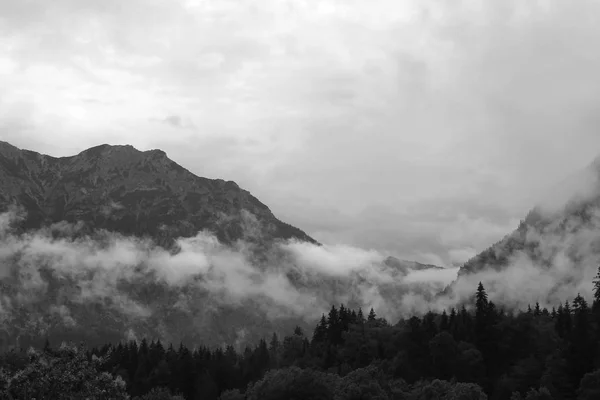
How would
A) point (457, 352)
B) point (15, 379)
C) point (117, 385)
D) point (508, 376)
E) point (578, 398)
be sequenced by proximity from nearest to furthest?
point (15, 379), point (117, 385), point (578, 398), point (508, 376), point (457, 352)

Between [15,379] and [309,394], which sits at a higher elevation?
[15,379]

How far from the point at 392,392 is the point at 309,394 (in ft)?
50.0

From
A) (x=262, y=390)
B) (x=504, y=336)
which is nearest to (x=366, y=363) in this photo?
(x=504, y=336)

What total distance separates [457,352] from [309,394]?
45.1 metres

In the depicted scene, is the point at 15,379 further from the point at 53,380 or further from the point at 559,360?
the point at 559,360

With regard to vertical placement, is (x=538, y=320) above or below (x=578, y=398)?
above

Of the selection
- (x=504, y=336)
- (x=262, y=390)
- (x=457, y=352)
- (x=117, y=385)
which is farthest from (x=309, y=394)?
(x=117, y=385)

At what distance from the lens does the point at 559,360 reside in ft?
468

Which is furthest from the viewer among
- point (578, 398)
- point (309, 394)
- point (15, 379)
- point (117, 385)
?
point (309, 394)

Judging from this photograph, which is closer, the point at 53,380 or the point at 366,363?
the point at 53,380

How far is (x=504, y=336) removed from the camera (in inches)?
6727

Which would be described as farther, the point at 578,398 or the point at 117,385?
the point at 578,398

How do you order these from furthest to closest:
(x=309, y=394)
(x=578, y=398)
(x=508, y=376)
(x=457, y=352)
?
(x=457, y=352) → (x=508, y=376) → (x=309, y=394) → (x=578, y=398)

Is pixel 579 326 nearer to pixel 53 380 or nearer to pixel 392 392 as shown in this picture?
pixel 392 392
